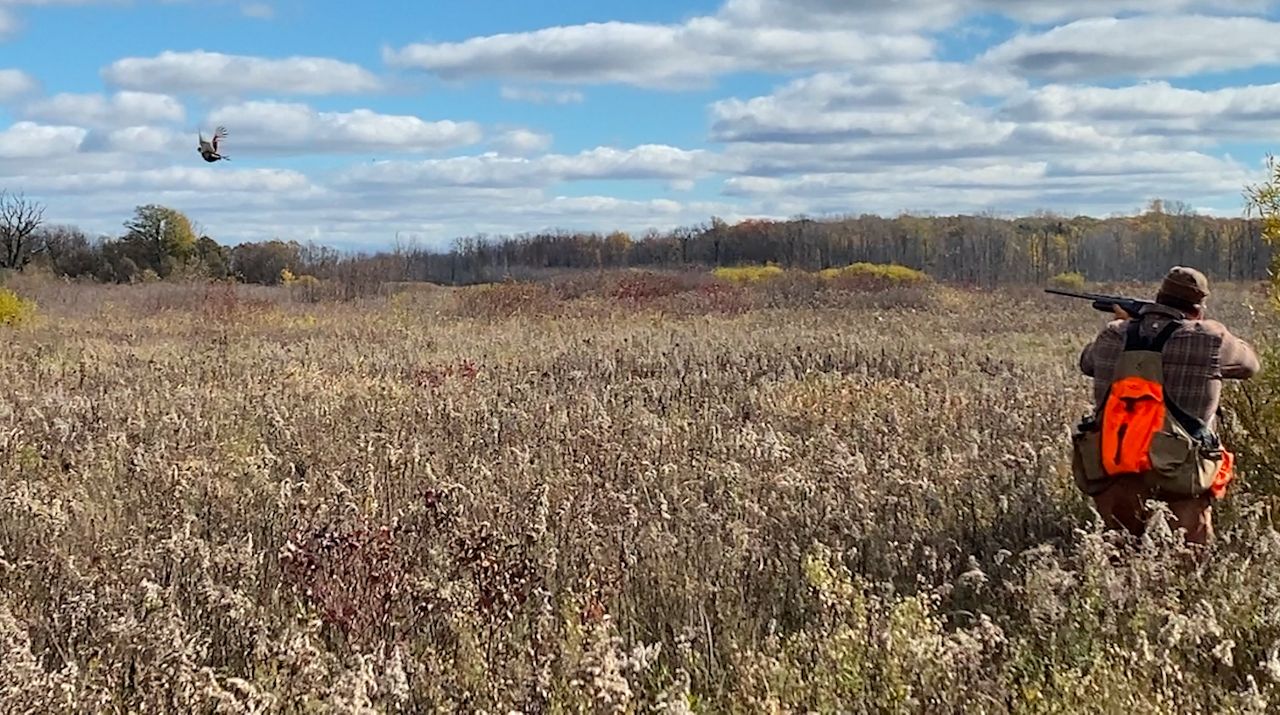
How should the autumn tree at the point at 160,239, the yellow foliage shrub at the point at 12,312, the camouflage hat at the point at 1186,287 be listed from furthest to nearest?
the autumn tree at the point at 160,239 < the yellow foliage shrub at the point at 12,312 < the camouflage hat at the point at 1186,287

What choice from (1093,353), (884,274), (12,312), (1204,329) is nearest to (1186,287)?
(1204,329)

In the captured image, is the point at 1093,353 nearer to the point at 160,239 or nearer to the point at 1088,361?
the point at 1088,361

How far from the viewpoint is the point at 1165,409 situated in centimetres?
519

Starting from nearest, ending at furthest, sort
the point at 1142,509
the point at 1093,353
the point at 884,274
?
the point at 1142,509
the point at 1093,353
the point at 884,274

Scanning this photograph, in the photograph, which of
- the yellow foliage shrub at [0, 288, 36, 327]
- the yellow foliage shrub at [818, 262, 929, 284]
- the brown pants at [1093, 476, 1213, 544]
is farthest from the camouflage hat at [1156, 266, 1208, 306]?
the yellow foliage shrub at [818, 262, 929, 284]

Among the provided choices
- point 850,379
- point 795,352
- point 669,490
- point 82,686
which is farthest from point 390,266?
point 82,686

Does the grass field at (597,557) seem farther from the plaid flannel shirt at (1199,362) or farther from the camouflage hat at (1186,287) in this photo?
the camouflage hat at (1186,287)

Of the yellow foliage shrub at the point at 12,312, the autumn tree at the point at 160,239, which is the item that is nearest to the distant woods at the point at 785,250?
the autumn tree at the point at 160,239

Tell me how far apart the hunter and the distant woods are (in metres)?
55.5

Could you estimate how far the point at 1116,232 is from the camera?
90.3 metres

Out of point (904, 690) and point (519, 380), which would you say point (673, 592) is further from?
point (519, 380)

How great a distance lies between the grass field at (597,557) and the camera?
143 inches

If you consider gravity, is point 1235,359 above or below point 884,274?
above

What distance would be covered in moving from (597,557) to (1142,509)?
8.05ft
